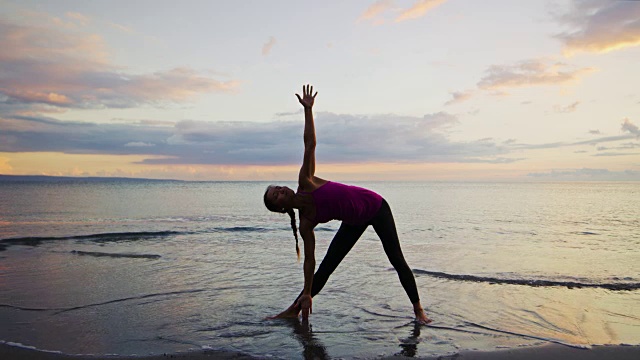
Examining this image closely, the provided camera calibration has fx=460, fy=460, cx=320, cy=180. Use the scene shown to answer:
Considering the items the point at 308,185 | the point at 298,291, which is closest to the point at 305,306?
the point at 308,185

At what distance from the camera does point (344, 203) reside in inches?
190

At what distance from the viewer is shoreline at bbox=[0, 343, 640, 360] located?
396cm

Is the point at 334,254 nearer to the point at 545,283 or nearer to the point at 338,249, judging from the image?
the point at 338,249

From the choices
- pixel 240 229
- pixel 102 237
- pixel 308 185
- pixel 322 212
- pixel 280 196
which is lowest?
pixel 240 229

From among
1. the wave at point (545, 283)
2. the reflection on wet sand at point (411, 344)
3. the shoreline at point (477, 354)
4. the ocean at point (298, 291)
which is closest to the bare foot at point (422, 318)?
the ocean at point (298, 291)

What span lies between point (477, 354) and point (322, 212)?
1959mm

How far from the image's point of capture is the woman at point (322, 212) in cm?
461

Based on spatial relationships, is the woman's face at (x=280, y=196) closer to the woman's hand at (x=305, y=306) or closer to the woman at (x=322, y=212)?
the woman at (x=322, y=212)

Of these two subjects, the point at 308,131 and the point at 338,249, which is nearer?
the point at 308,131

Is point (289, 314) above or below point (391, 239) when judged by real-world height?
below

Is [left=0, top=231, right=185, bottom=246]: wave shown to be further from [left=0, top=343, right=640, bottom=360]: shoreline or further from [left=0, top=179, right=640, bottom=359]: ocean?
[left=0, top=343, right=640, bottom=360]: shoreline

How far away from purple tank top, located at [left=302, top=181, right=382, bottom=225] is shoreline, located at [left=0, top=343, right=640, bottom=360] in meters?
1.49

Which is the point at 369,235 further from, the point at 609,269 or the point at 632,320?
the point at 632,320

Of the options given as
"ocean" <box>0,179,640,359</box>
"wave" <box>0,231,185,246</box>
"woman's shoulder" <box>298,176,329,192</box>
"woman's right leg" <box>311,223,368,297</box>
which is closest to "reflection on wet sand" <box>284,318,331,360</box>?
"ocean" <box>0,179,640,359</box>
